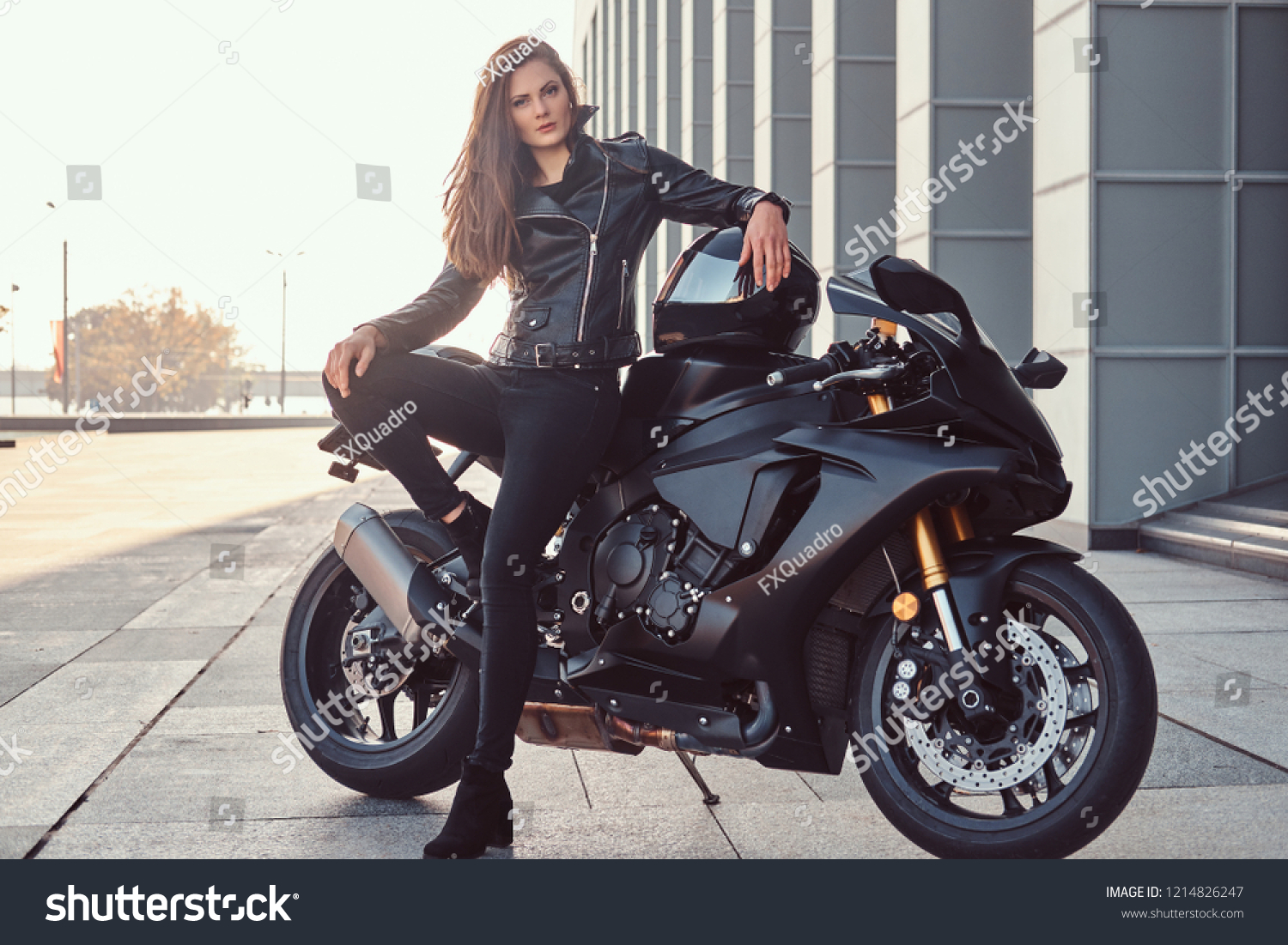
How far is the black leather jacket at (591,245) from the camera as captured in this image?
2898mm

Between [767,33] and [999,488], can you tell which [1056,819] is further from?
[767,33]

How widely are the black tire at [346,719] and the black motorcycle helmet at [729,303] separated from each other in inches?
34.9

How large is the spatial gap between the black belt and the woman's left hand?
35cm

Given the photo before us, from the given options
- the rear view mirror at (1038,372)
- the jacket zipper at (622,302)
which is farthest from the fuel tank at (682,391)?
the rear view mirror at (1038,372)

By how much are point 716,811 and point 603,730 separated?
1.52 ft

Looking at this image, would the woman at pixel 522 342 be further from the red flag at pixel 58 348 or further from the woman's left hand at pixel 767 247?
the red flag at pixel 58 348

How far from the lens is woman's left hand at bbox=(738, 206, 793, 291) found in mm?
2740

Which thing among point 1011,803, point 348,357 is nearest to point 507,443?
point 348,357

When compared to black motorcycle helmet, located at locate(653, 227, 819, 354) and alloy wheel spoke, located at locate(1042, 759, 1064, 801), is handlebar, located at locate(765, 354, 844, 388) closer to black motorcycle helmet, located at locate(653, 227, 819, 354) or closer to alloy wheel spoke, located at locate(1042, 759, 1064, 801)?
black motorcycle helmet, located at locate(653, 227, 819, 354)

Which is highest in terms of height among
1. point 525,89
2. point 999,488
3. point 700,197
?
point 525,89

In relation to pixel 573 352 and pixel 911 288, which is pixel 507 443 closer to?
pixel 573 352

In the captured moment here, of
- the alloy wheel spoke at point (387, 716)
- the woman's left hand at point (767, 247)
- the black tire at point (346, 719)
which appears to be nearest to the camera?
the woman's left hand at point (767, 247)
